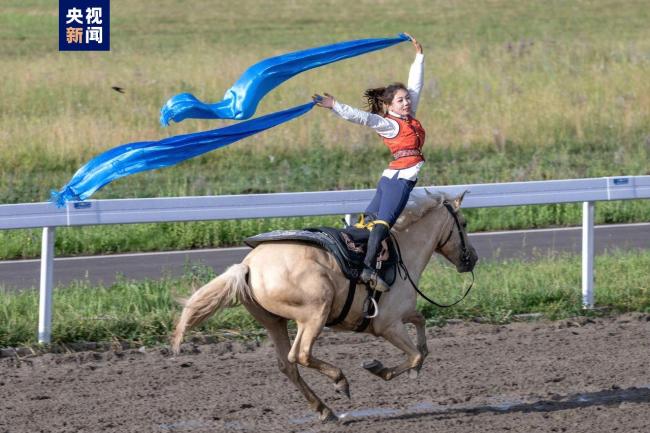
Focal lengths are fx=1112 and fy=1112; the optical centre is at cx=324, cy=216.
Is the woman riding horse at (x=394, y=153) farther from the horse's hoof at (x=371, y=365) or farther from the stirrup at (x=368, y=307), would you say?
the horse's hoof at (x=371, y=365)

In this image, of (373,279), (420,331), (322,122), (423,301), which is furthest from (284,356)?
(322,122)

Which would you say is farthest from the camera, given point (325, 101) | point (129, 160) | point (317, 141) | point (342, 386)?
point (317, 141)

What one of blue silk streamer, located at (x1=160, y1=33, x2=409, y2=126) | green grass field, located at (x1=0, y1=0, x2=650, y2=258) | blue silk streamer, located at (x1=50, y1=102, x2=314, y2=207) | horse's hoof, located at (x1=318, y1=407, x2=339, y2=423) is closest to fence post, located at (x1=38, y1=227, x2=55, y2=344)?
blue silk streamer, located at (x1=50, y1=102, x2=314, y2=207)

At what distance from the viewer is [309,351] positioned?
7426 millimetres

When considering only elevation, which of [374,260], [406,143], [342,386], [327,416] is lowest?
[327,416]

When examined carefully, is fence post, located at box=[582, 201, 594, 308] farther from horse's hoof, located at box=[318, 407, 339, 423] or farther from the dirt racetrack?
horse's hoof, located at box=[318, 407, 339, 423]

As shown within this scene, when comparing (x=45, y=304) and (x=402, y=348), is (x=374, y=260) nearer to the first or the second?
(x=402, y=348)

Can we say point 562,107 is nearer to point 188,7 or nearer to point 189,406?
point 189,406

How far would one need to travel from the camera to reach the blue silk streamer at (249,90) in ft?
26.1

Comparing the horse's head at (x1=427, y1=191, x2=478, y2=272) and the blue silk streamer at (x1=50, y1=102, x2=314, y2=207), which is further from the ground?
the blue silk streamer at (x1=50, y1=102, x2=314, y2=207)

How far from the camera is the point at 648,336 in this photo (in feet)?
32.0

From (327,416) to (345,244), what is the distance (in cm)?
117

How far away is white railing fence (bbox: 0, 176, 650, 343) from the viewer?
30.4 ft

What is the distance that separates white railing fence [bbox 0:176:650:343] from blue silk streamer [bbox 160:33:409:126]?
1758mm
